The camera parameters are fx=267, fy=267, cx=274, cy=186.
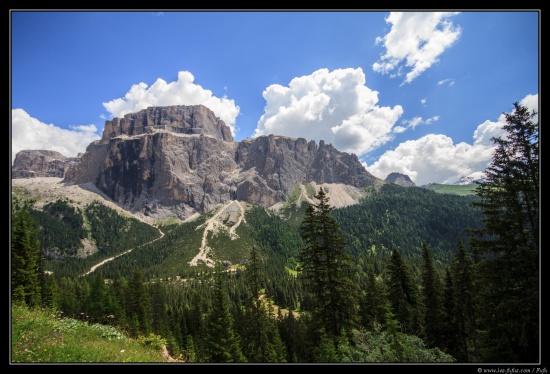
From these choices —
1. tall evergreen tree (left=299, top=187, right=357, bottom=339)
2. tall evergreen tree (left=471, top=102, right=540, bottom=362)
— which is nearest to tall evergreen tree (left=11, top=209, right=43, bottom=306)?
tall evergreen tree (left=299, top=187, right=357, bottom=339)

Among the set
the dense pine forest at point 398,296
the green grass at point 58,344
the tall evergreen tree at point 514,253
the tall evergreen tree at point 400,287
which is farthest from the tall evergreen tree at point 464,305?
the green grass at point 58,344

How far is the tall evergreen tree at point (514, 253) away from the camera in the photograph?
11016 millimetres

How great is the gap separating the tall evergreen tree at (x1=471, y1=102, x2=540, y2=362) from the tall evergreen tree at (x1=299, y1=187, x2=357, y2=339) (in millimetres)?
6730

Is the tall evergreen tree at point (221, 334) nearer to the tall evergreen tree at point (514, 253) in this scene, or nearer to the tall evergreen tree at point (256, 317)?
the tall evergreen tree at point (256, 317)

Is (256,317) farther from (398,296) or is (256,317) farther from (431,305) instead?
(431,305)

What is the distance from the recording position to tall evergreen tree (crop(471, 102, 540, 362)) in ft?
36.1

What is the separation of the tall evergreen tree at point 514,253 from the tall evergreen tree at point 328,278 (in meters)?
6.73

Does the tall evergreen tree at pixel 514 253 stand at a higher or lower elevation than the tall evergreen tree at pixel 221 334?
higher

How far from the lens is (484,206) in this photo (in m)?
13.4

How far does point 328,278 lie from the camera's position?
17.0m

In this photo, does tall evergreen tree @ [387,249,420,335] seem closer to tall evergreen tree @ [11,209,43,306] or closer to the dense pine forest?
the dense pine forest
